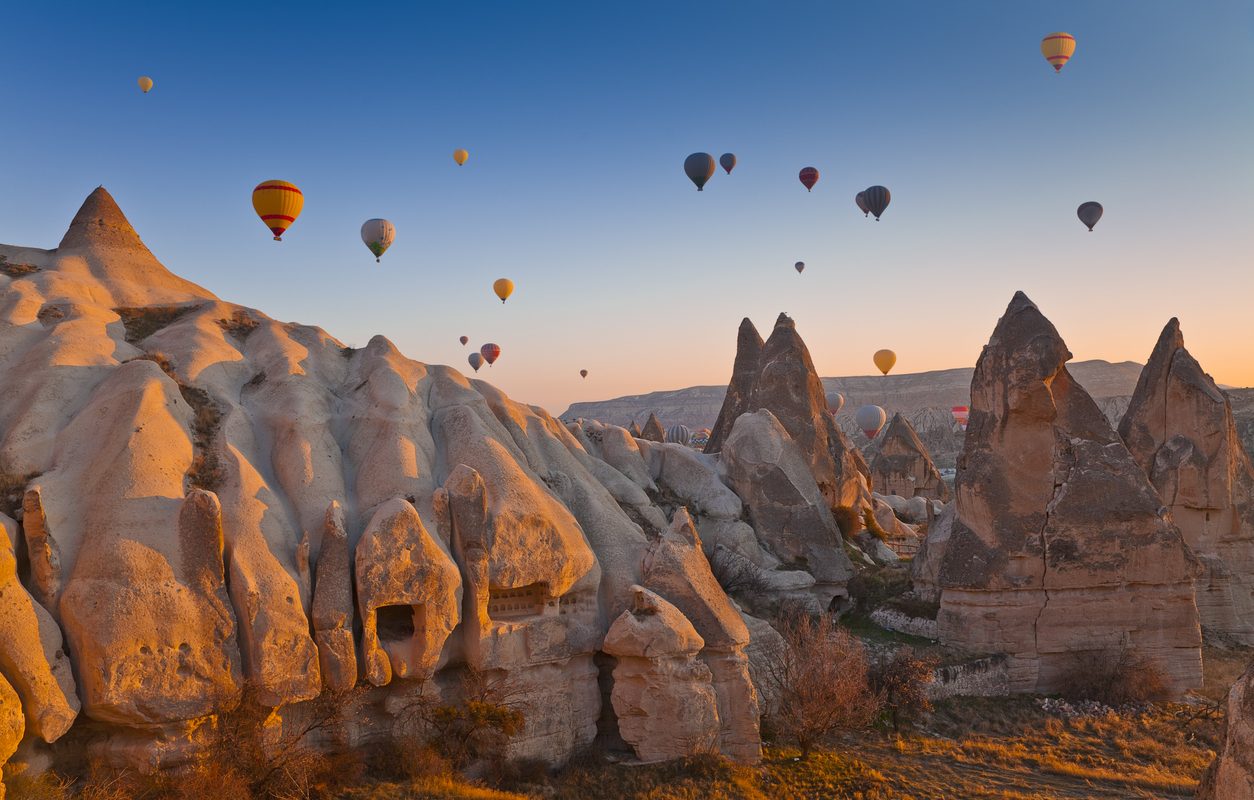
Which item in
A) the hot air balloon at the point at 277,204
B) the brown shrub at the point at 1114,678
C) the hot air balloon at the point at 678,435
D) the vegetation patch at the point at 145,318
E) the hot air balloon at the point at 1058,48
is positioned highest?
the hot air balloon at the point at 1058,48

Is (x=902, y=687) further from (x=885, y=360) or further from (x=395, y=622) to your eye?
(x=885, y=360)

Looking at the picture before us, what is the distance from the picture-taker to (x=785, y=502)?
2564 centimetres

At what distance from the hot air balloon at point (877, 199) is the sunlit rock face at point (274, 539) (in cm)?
2279

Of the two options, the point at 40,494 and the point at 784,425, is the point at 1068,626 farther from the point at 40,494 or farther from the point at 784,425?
the point at 40,494

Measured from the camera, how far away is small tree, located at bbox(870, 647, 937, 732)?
17.8 metres

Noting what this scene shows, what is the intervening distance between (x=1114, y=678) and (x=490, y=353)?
111 ft

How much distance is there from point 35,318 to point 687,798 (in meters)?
13.7

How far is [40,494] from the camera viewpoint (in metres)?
12.1

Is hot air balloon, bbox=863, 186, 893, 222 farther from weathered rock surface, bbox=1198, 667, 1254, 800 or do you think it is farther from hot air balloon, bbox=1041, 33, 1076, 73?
weathered rock surface, bbox=1198, 667, 1254, 800

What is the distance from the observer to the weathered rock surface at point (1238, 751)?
8234mm

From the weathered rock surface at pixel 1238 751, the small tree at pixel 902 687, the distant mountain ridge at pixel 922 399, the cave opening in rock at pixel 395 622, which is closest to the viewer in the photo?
the weathered rock surface at pixel 1238 751

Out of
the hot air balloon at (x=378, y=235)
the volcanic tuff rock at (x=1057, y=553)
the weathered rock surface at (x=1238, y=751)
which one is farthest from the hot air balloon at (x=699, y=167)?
the weathered rock surface at (x=1238, y=751)

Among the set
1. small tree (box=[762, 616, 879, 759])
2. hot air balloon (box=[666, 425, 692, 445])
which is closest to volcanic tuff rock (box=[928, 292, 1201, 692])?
small tree (box=[762, 616, 879, 759])

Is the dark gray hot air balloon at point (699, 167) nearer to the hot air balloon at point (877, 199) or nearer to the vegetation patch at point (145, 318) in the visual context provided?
the hot air balloon at point (877, 199)
